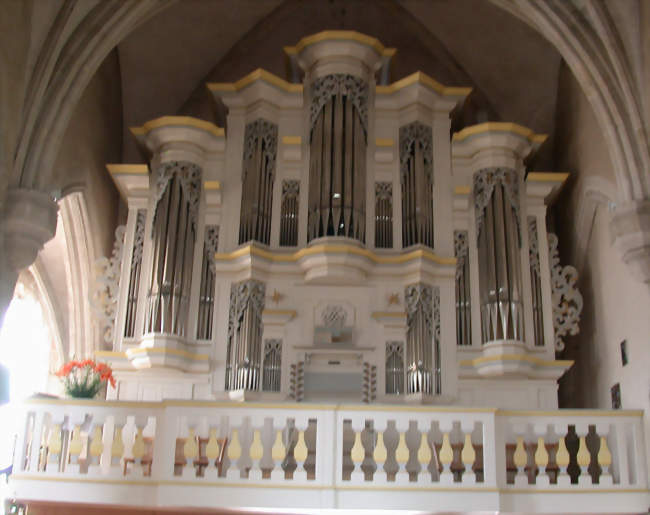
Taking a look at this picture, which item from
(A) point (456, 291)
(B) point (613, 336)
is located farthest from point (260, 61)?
(B) point (613, 336)

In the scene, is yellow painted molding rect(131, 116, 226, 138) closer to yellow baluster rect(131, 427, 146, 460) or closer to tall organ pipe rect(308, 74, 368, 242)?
tall organ pipe rect(308, 74, 368, 242)

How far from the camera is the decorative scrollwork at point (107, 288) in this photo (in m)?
12.6

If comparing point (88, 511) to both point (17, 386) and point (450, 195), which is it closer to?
point (17, 386)

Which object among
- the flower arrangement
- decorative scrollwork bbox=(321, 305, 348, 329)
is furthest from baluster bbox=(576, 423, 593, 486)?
the flower arrangement

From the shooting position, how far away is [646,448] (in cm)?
1022

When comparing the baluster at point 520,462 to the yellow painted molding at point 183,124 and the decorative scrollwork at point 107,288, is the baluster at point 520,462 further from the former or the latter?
the yellow painted molding at point 183,124

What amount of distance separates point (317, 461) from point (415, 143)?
5.12 m

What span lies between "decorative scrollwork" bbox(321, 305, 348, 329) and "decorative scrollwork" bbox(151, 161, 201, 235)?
213 cm

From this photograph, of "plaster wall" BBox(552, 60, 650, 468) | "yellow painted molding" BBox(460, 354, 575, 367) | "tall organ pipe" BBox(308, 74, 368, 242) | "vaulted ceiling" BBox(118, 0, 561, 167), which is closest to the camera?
"plaster wall" BBox(552, 60, 650, 468)

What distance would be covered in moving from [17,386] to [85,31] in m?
5.55

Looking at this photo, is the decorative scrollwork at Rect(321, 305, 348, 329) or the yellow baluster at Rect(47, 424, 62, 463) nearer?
the yellow baluster at Rect(47, 424, 62, 463)

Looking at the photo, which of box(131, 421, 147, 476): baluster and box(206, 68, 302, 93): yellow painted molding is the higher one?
box(206, 68, 302, 93): yellow painted molding

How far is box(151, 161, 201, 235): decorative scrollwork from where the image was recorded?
12.9m

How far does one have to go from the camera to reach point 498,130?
42.4ft
